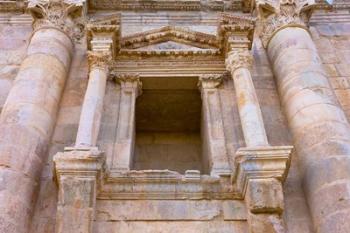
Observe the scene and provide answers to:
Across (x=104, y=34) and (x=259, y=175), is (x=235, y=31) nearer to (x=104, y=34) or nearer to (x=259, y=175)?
(x=104, y=34)

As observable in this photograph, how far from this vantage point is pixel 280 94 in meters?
8.48

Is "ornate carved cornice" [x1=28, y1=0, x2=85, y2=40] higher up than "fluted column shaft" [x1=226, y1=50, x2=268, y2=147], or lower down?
higher up

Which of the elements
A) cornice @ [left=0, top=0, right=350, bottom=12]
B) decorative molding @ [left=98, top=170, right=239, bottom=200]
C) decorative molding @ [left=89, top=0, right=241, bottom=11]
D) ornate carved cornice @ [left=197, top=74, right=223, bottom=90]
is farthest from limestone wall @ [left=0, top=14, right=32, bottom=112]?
ornate carved cornice @ [left=197, top=74, right=223, bottom=90]

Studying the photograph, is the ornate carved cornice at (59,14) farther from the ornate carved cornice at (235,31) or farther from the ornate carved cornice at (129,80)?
the ornate carved cornice at (235,31)

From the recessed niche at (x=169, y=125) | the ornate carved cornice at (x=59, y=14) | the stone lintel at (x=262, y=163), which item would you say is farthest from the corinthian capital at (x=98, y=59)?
the stone lintel at (x=262, y=163)

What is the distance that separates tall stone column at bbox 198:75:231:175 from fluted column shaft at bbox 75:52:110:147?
203 cm

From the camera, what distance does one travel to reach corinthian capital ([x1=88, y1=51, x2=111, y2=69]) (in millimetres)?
8375

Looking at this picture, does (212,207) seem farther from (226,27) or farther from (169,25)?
(169,25)

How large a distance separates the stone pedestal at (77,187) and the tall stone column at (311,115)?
10.9ft

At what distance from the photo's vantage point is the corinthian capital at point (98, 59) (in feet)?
27.5

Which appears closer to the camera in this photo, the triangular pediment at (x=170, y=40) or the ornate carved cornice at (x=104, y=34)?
the ornate carved cornice at (x=104, y=34)

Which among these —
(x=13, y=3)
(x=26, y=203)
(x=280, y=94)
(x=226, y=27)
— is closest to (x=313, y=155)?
(x=280, y=94)

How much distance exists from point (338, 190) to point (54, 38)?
625cm

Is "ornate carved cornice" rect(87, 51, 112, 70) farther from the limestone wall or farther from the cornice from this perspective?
the cornice
